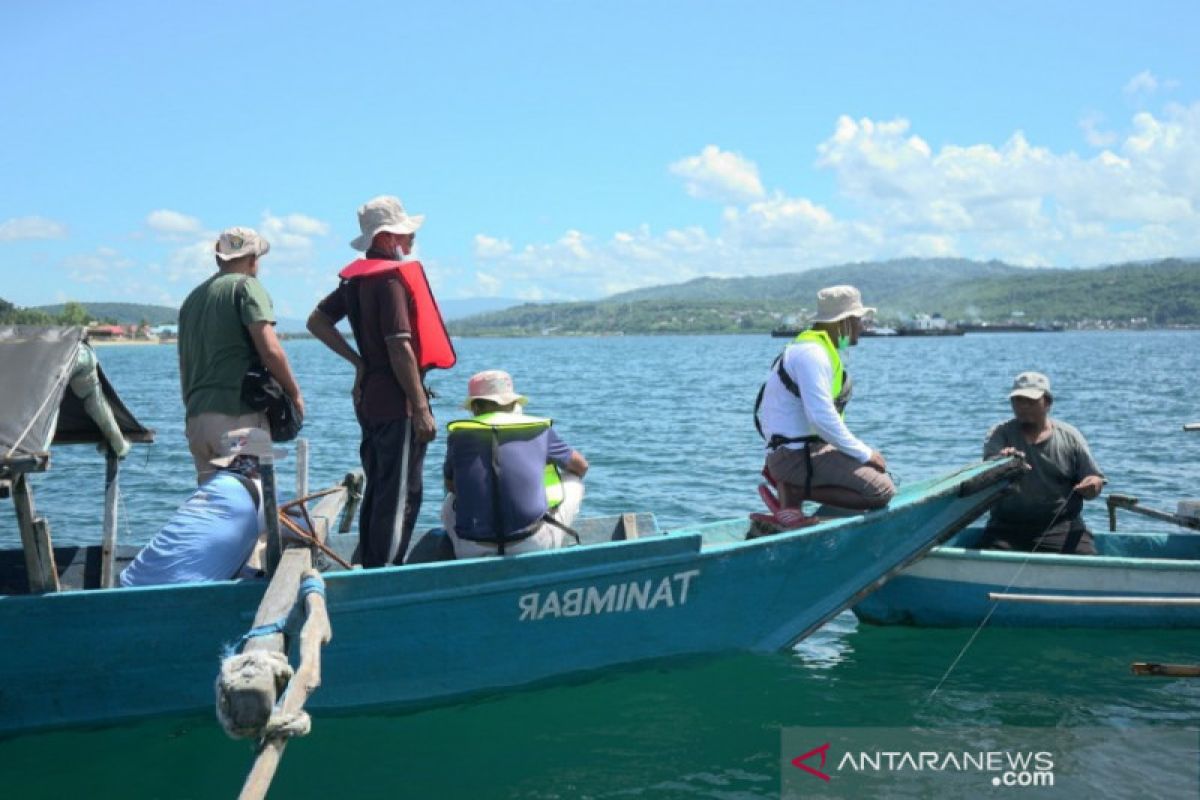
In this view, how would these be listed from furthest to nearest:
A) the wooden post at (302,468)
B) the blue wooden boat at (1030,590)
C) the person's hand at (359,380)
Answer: the blue wooden boat at (1030,590) → the wooden post at (302,468) → the person's hand at (359,380)

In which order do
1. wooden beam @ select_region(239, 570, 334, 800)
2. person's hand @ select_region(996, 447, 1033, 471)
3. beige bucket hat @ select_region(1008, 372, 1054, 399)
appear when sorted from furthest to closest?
1. beige bucket hat @ select_region(1008, 372, 1054, 399)
2. person's hand @ select_region(996, 447, 1033, 471)
3. wooden beam @ select_region(239, 570, 334, 800)

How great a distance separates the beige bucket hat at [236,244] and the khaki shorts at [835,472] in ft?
11.9

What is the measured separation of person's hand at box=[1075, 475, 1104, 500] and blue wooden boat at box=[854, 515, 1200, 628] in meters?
0.48

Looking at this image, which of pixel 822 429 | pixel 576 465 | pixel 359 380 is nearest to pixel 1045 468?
pixel 822 429

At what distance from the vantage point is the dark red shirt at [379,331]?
687 centimetres

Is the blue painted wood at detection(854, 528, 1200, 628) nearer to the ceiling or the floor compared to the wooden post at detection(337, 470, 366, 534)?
nearer to the floor

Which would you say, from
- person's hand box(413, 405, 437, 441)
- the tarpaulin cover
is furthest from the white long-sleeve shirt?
the tarpaulin cover

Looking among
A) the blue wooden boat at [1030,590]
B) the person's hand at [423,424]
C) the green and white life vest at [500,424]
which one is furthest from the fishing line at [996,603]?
the person's hand at [423,424]

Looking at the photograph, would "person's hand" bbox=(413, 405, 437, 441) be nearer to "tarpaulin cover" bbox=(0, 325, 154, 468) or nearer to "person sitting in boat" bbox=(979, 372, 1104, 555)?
"tarpaulin cover" bbox=(0, 325, 154, 468)

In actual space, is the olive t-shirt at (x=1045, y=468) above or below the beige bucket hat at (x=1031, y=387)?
below

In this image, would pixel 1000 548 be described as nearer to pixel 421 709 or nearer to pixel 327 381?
pixel 421 709

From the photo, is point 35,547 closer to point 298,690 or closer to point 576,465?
point 298,690

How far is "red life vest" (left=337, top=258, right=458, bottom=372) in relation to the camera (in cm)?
695

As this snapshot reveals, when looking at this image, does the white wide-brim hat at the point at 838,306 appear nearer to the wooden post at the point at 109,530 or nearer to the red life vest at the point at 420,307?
the red life vest at the point at 420,307
